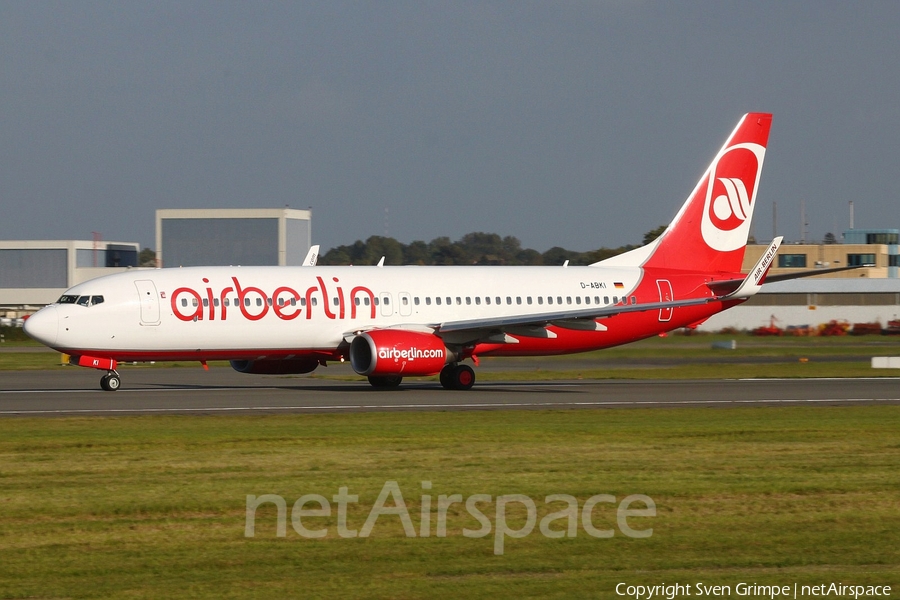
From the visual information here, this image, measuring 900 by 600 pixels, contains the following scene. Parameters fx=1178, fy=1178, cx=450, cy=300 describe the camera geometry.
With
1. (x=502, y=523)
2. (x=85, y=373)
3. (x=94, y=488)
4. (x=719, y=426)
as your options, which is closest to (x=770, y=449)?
(x=719, y=426)

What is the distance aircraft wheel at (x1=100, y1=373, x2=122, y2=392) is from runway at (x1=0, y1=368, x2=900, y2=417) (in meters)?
0.31

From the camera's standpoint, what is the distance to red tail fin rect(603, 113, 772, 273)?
38.7 metres

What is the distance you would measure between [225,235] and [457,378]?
3338 inches

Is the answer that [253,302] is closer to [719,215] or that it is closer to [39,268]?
[719,215]

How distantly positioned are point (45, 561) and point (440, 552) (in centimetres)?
345

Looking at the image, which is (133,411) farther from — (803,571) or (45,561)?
(803,571)

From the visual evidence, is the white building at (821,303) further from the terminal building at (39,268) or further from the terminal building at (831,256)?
the terminal building at (39,268)

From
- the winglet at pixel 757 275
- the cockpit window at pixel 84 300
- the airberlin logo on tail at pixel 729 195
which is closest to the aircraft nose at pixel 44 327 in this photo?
the cockpit window at pixel 84 300

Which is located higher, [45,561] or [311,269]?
[311,269]

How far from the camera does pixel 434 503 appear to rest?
42.0 feet

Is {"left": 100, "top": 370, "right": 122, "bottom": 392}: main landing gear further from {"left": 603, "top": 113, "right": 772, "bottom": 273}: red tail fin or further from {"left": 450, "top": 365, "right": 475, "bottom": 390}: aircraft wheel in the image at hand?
{"left": 603, "top": 113, "right": 772, "bottom": 273}: red tail fin

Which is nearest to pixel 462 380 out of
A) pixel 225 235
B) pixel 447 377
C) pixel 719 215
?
pixel 447 377

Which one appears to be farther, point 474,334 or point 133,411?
point 474,334

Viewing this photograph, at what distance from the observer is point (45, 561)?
33.6ft
